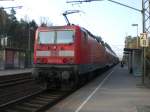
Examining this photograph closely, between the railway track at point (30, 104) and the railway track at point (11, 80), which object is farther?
the railway track at point (11, 80)

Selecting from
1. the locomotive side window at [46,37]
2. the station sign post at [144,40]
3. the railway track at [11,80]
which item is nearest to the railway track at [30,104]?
the locomotive side window at [46,37]

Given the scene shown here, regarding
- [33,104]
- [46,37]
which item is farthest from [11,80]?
[33,104]

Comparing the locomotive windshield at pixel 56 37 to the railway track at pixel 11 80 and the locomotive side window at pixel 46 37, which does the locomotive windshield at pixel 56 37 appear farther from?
the railway track at pixel 11 80

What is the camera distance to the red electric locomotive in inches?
754

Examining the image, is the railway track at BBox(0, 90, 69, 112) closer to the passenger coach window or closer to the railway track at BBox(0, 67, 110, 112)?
the railway track at BBox(0, 67, 110, 112)

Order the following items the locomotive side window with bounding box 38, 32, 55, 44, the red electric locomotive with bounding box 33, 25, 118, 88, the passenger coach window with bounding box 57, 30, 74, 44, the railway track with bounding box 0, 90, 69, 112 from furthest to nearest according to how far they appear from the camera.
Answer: the locomotive side window with bounding box 38, 32, 55, 44 → the passenger coach window with bounding box 57, 30, 74, 44 → the red electric locomotive with bounding box 33, 25, 118, 88 → the railway track with bounding box 0, 90, 69, 112

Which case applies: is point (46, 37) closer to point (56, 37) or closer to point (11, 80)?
point (56, 37)

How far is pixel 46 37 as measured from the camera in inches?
799

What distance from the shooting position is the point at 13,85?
22531 mm

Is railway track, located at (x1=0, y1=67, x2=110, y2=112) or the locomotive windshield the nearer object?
railway track, located at (x1=0, y1=67, x2=110, y2=112)

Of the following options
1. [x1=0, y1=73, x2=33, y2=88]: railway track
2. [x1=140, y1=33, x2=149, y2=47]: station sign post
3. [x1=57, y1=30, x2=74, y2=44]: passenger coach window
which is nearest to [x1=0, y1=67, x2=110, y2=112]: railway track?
[x1=57, y1=30, x2=74, y2=44]: passenger coach window

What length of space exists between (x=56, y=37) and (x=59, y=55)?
1.13 m

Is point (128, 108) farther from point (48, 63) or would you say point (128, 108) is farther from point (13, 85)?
point (13, 85)

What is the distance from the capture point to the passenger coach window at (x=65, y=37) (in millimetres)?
19797
